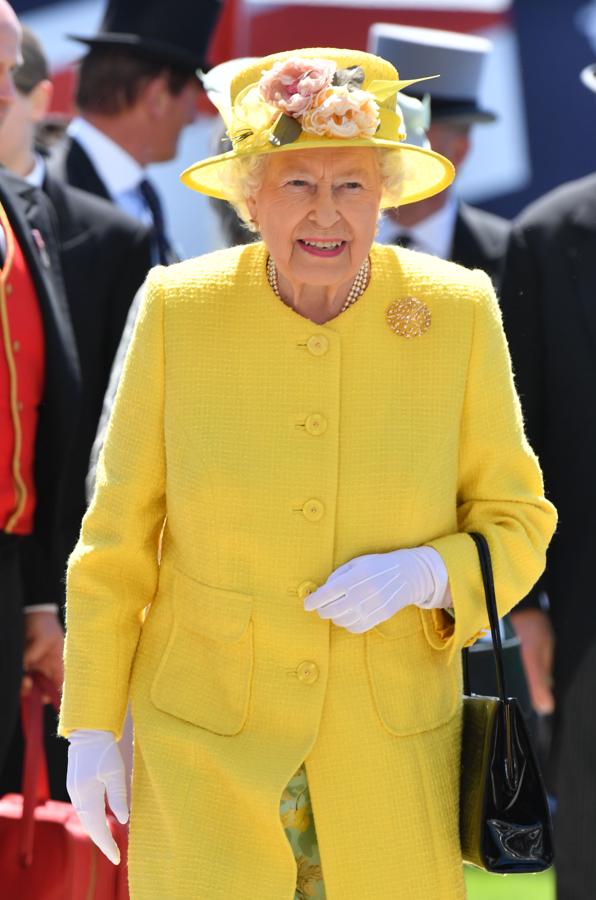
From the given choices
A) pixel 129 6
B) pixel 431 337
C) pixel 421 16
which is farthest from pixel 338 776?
pixel 421 16

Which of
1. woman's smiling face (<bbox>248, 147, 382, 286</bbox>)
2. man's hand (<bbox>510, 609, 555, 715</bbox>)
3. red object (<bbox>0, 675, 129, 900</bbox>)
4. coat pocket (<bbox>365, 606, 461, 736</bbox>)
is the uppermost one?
woman's smiling face (<bbox>248, 147, 382, 286</bbox>)

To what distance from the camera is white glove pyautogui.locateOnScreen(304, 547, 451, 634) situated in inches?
116

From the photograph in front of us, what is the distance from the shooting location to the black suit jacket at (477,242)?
5.96 meters

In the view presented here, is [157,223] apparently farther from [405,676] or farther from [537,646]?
[405,676]

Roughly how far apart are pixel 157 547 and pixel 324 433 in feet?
1.28

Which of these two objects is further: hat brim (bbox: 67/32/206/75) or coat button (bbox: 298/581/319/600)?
hat brim (bbox: 67/32/206/75)

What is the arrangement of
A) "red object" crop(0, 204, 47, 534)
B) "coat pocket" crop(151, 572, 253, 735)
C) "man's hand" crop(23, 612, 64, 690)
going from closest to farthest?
"coat pocket" crop(151, 572, 253, 735), "red object" crop(0, 204, 47, 534), "man's hand" crop(23, 612, 64, 690)

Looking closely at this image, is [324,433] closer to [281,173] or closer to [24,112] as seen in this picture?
[281,173]

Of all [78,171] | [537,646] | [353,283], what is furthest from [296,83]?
[78,171]

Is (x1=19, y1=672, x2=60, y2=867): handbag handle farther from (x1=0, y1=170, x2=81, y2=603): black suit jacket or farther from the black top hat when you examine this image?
the black top hat

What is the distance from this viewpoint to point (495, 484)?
3.15m

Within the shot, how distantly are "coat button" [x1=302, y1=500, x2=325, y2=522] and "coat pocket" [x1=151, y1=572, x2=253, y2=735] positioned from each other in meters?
0.17

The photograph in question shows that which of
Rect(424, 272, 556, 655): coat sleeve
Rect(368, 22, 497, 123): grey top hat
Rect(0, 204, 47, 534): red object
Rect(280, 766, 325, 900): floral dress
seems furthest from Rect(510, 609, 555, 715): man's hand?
Rect(368, 22, 497, 123): grey top hat

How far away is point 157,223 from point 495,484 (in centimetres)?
323
